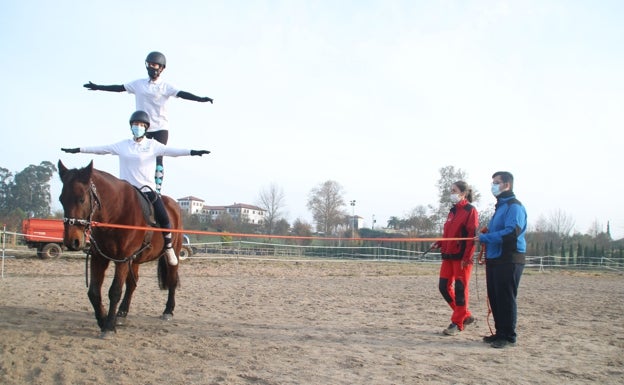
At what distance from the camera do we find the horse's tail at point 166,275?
6.93 m

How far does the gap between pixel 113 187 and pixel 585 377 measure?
5.52m

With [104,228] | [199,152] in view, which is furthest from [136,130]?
[104,228]

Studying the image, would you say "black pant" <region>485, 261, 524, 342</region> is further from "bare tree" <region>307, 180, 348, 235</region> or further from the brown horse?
"bare tree" <region>307, 180, 348, 235</region>

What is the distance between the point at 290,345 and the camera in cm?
519

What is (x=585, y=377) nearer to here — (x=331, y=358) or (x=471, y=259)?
(x=471, y=259)

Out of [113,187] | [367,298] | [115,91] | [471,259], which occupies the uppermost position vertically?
[115,91]

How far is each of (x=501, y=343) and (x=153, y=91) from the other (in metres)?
6.05

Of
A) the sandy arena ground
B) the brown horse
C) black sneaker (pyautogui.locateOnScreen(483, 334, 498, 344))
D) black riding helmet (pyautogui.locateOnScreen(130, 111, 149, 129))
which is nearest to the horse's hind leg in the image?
the sandy arena ground

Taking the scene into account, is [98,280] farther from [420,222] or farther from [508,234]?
[420,222]

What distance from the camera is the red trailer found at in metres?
20.3

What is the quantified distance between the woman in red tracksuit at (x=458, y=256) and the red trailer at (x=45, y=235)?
1972 cm

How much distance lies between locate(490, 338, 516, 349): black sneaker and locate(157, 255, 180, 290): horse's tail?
15.7 ft

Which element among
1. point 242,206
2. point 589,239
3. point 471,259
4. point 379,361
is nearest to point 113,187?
point 379,361

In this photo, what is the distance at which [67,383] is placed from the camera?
359 centimetres
